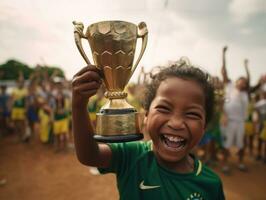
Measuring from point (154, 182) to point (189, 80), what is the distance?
582 millimetres

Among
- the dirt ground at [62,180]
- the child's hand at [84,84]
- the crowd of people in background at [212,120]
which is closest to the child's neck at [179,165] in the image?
the child's hand at [84,84]

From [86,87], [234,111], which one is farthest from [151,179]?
[234,111]

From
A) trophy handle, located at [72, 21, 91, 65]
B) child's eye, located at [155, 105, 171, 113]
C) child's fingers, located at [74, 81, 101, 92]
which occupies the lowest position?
child's eye, located at [155, 105, 171, 113]

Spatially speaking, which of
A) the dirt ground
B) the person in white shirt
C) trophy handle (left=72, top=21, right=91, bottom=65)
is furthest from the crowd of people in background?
trophy handle (left=72, top=21, right=91, bottom=65)

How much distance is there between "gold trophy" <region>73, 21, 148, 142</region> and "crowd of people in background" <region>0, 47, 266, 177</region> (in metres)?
2.58

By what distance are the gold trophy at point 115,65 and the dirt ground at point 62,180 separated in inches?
145

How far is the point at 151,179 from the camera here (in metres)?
1.47

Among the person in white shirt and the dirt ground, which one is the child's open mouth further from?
the person in white shirt

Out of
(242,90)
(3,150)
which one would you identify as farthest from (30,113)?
(242,90)

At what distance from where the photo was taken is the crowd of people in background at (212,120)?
5.86m

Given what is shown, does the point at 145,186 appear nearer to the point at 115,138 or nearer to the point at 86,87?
the point at 115,138

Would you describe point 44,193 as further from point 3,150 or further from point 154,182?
point 154,182

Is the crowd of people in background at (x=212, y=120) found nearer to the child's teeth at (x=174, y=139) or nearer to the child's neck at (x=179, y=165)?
the child's neck at (x=179, y=165)

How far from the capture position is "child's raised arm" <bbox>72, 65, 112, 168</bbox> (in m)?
1.26
